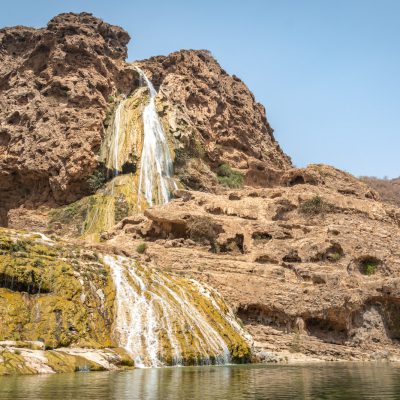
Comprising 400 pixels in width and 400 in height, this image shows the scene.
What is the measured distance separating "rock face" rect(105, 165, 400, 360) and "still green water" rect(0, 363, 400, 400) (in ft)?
27.0

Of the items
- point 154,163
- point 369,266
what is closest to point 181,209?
point 369,266

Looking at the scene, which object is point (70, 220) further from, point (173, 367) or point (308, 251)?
point (173, 367)

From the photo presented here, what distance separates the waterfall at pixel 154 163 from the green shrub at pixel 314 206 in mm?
13180

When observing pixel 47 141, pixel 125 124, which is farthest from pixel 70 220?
pixel 125 124

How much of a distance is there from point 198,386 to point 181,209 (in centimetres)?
1833

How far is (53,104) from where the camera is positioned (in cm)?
4431

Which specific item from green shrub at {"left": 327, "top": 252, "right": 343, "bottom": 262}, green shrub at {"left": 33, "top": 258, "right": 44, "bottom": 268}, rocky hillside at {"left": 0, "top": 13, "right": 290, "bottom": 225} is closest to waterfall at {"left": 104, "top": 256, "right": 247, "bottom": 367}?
green shrub at {"left": 33, "top": 258, "right": 44, "bottom": 268}

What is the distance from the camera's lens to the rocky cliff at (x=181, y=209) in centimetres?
2003

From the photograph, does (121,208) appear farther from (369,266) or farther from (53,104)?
(369,266)

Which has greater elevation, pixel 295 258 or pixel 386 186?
pixel 386 186

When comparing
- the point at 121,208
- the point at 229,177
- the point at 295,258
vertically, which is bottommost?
the point at 295,258

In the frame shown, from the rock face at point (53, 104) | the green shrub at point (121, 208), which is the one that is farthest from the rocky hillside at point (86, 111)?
the green shrub at point (121, 208)

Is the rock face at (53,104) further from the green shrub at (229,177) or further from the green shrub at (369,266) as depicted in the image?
the green shrub at (369,266)

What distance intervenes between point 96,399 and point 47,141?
35.8 m
